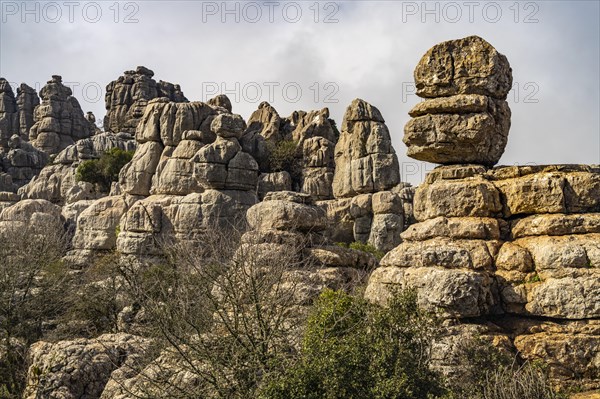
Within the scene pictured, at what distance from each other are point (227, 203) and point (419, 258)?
18.8 m

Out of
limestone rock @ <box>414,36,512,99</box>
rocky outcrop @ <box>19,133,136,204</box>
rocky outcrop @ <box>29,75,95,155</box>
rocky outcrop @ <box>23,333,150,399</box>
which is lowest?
rocky outcrop @ <box>23,333,150,399</box>

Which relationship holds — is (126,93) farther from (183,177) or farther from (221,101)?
(183,177)

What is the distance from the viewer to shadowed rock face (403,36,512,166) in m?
13.5

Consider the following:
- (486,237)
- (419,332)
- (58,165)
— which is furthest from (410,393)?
(58,165)

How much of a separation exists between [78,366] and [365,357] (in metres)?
7.55

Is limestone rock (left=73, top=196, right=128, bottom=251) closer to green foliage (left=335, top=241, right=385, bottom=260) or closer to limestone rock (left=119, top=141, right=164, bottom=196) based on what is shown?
limestone rock (left=119, top=141, right=164, bottom=196)

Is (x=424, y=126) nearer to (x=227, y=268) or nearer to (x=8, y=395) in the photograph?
(x=227, y=268)

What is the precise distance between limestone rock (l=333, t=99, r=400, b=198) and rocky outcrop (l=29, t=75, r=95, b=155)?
39747 mm

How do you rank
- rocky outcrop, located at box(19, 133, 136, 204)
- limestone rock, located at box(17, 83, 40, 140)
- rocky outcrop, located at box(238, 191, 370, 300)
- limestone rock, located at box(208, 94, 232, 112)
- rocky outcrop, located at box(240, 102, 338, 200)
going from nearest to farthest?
rocky outcrop, located at box(238, 191, 370, 300)
rocky outcrop, located at box(240, 102, 338, 200)
limestone rock, located at box(208, 94, 232, 112)
rocky outcrop, located at box(19, 133, 136, 204)
limestone rock, located at box(17, 83, 40, 140)

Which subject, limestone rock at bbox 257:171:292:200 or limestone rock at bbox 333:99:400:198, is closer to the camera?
limestone rock at bbox 333:99:400:198

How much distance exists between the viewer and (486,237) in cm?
1227

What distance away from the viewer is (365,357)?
961cm

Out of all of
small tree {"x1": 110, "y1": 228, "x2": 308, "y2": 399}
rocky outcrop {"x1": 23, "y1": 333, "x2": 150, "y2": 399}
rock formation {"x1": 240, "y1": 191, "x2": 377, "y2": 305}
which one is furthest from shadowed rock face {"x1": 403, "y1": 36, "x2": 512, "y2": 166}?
rocky outcrop {"x1": 23, "y1": 333, "x2": 150, "y2": 399}

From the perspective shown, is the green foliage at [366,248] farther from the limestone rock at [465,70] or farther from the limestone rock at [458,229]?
the limestone rock at [458,229]
